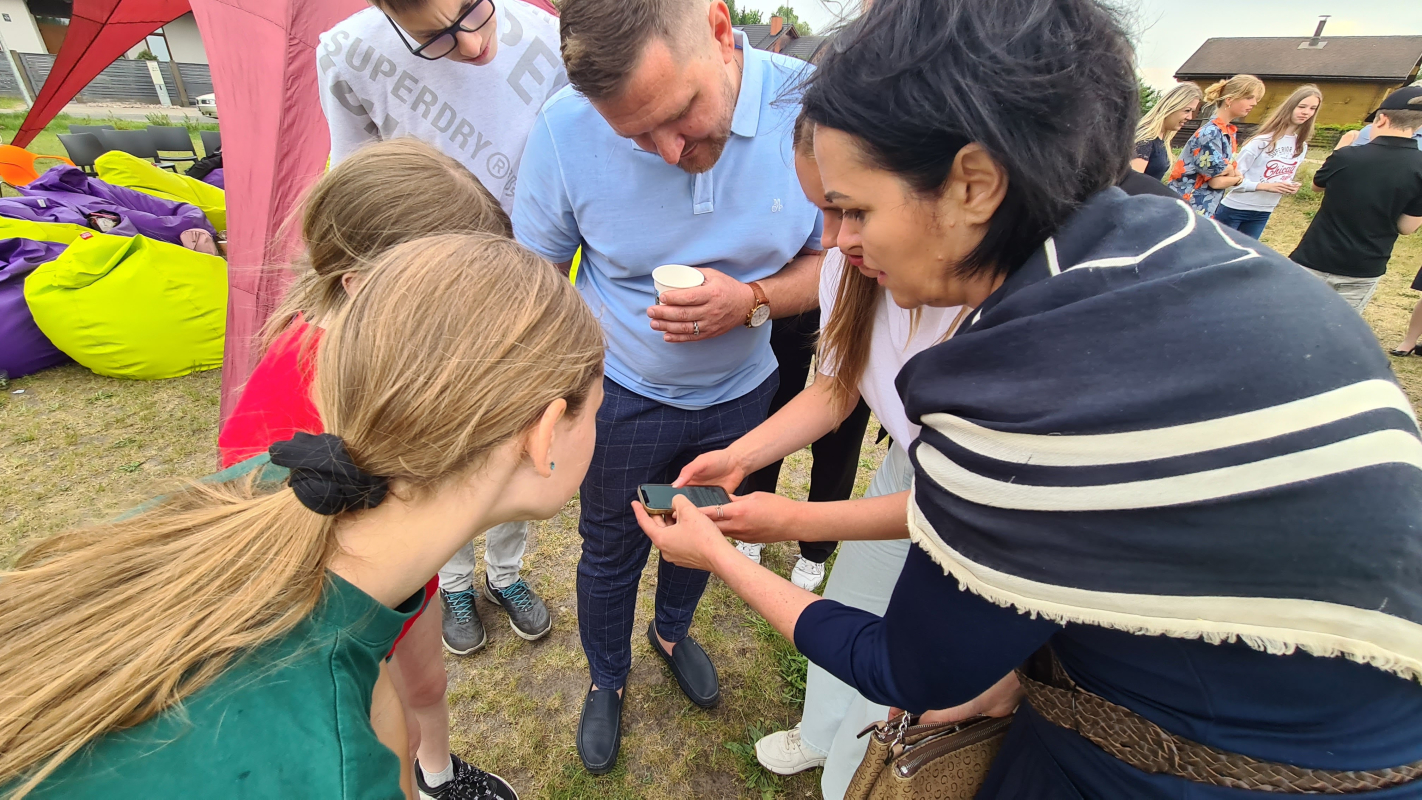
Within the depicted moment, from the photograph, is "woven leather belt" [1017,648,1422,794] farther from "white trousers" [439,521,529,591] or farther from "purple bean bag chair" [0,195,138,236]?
"purple bean bag chair" [0,195,138,236]

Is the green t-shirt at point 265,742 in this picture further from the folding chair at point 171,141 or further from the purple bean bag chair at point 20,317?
the folding chair at point 171,141

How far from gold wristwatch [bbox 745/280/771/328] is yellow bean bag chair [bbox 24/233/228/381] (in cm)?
473

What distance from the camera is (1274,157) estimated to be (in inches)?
257

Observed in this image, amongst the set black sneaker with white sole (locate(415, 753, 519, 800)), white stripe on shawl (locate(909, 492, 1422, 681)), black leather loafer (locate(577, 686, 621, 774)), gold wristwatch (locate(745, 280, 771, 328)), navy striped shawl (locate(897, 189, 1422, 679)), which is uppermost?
navy striped shawl (locate(897, 189, 1422, 679))

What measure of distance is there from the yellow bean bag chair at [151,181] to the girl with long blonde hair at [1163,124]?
8.72m

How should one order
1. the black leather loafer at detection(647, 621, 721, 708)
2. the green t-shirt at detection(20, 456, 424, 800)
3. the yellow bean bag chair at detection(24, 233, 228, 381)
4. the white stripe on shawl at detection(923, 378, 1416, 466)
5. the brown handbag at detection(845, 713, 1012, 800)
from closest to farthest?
the white stripe on shawl at detection(923, 378, 1416, 466)
the green t-shirt at detection(20, 456, 424, 800)
the brown handbag at detection(845, 713, 1012, 800)
the black leather loafer at detection(647, 621, 721, 708)
the yellow bean bag chair at detection(24, 233, 228, 381)

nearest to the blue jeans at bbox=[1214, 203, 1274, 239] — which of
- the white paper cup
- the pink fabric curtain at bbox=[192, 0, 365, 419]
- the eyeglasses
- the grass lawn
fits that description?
the grass lawn

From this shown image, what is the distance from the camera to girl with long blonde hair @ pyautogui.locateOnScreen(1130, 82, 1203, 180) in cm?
548

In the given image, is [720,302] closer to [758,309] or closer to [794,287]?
[758,309]

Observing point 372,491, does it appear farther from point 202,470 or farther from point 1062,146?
point 202,470

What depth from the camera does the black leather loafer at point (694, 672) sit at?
2523mm

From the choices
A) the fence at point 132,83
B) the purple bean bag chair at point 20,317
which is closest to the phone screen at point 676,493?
the purple bean bag chair at point 20,317

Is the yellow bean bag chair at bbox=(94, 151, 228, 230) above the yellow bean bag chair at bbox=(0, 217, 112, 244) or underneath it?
→ underneath

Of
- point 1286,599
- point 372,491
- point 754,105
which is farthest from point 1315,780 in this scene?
point 754,105
